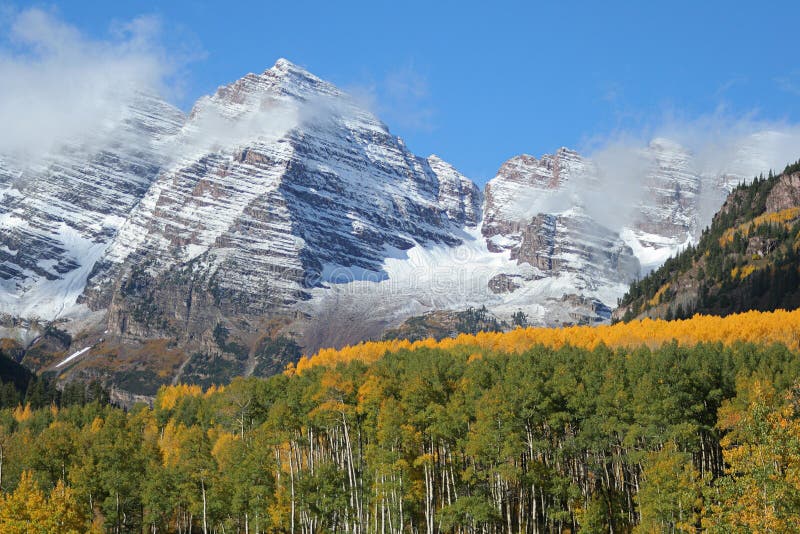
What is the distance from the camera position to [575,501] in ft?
341

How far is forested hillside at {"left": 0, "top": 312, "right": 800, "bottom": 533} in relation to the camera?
3895 inches

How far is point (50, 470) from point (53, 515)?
1678 inches

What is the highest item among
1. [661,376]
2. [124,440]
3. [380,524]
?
[661,376]

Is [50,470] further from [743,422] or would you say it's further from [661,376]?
[743,422]

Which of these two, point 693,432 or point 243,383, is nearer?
point 693,432

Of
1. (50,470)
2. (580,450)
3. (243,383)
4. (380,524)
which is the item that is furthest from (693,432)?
(50,470)

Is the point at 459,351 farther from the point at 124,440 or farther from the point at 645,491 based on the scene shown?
the point at 645,491

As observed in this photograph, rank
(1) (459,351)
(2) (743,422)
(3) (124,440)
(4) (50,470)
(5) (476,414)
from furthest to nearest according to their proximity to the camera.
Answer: (1) (459,351)
(3) (124,440)
(4) (50,470)
(5) (476,414)
(2) (743,422)

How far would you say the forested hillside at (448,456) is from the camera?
98.9m

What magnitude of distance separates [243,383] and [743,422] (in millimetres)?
85239

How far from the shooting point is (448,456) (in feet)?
354

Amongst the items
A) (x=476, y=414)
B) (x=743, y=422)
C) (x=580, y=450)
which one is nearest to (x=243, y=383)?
(x=476, y=414)

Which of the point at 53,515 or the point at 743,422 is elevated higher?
the point at 743,422

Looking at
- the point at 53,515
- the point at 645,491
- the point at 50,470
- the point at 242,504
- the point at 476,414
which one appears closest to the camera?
the point at 53,515
